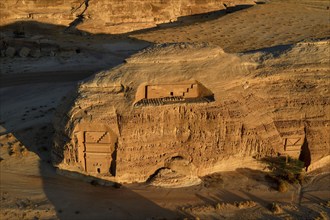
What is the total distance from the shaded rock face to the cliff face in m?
22.8

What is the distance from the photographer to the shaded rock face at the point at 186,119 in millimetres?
15016

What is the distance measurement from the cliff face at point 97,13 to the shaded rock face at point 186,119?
22.8 meters

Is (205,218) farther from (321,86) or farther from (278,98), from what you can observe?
(321,86)

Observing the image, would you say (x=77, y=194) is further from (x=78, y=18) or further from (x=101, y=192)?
(x=78, y=18)

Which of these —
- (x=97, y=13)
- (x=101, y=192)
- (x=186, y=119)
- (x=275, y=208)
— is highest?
(x=97, y=13)

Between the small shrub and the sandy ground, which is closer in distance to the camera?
the sandy ground

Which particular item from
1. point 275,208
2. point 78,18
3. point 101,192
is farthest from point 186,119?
point 78,18

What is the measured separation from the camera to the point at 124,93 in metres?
15.1

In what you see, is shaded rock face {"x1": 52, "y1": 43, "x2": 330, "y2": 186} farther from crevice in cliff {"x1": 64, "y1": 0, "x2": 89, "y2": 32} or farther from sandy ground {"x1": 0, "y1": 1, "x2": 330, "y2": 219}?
crevice in cliff {"x1": 64, "y1": 0, "x2": 89, "y2": 32}

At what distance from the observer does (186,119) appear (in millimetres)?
15375

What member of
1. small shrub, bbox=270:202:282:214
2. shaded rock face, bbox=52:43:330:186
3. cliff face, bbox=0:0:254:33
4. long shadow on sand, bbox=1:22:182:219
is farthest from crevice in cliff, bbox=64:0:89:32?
small shrub, bbox=270:202:282:214

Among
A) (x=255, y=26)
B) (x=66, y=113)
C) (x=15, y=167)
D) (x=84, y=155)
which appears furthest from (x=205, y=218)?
(x=255, y=26)

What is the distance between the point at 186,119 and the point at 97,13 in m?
25.5

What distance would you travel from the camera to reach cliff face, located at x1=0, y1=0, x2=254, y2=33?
36281 mm
